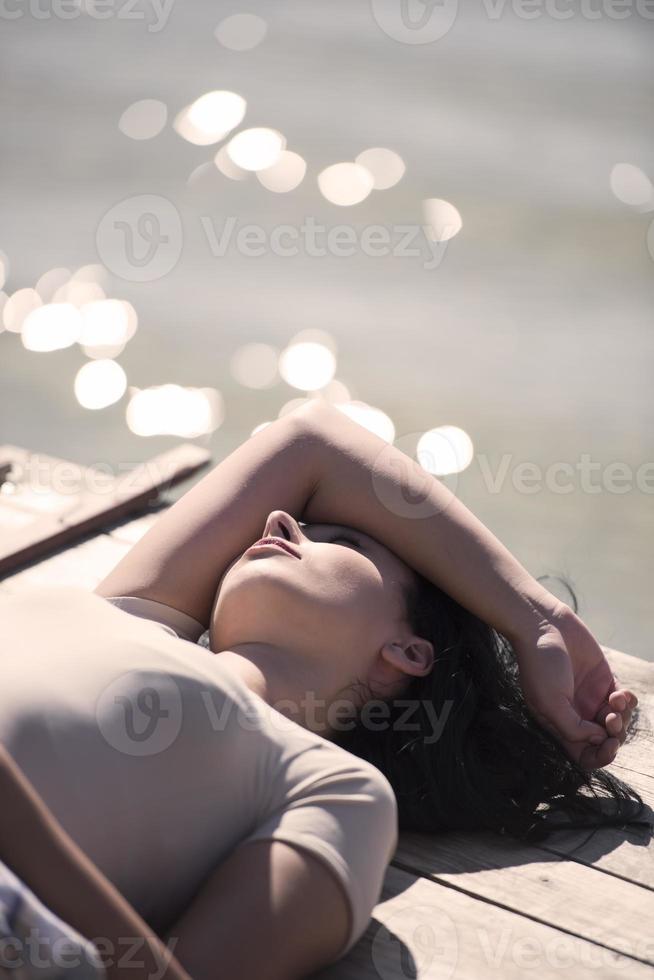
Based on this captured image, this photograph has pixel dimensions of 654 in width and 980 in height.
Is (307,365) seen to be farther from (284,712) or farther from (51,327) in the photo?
(284,712)

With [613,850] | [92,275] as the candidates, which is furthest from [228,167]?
[613,850]

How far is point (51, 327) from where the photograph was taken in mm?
5539

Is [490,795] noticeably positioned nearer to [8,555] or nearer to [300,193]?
[8,555]

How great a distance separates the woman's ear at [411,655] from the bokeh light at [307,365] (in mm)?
3300

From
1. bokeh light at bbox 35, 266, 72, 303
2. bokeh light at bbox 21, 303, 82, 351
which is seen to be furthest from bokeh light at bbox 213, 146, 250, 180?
bokeh light at bbox 21, 303, 82, 351

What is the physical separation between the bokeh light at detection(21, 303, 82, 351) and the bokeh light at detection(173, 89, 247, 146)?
2.37m

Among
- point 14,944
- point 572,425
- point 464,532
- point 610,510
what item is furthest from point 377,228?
point 14,944

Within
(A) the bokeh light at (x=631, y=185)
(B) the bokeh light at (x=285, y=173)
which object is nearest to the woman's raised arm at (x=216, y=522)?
(B) the bokeh light at (x=285, y=173)

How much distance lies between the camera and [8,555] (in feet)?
8.89

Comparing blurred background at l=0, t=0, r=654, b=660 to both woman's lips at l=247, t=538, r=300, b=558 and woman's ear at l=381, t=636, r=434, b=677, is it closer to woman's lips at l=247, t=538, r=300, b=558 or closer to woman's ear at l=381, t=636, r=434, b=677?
woman's ear at l=381, t=636, r=434, b=677

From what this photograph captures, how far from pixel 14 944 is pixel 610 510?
144 inches

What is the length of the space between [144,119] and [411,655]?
6737mm

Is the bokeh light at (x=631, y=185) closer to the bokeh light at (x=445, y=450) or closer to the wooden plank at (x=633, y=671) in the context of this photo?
the bokeh light at (x=445, y=450)

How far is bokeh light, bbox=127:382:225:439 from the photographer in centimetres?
487
